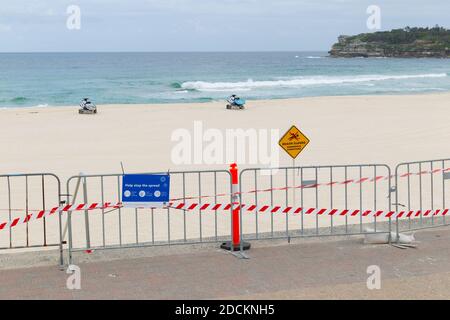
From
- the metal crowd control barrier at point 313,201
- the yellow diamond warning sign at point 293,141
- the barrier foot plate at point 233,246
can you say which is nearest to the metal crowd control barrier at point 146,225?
the barrier foot plate at point 233,246

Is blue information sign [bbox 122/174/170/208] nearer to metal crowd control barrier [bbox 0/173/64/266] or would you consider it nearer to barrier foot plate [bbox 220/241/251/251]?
metal crowd control barrier [bbox 0/173/64/266]

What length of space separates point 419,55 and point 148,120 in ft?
547

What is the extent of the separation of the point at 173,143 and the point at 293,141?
12.3 meters

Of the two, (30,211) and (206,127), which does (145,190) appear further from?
(206,127)

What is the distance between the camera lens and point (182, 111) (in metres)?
38.1

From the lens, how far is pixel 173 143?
23953 millimetres

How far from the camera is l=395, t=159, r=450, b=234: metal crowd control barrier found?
1039 cm

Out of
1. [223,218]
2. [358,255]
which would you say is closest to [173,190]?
[223,218]

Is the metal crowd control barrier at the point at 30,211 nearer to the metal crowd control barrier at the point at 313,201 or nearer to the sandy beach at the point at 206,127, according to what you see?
the sandy beach at the point at 206,127

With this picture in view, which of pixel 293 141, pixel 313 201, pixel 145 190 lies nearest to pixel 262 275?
pixel 145 190

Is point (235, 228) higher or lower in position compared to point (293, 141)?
lower

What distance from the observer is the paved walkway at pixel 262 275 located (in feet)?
24.2
